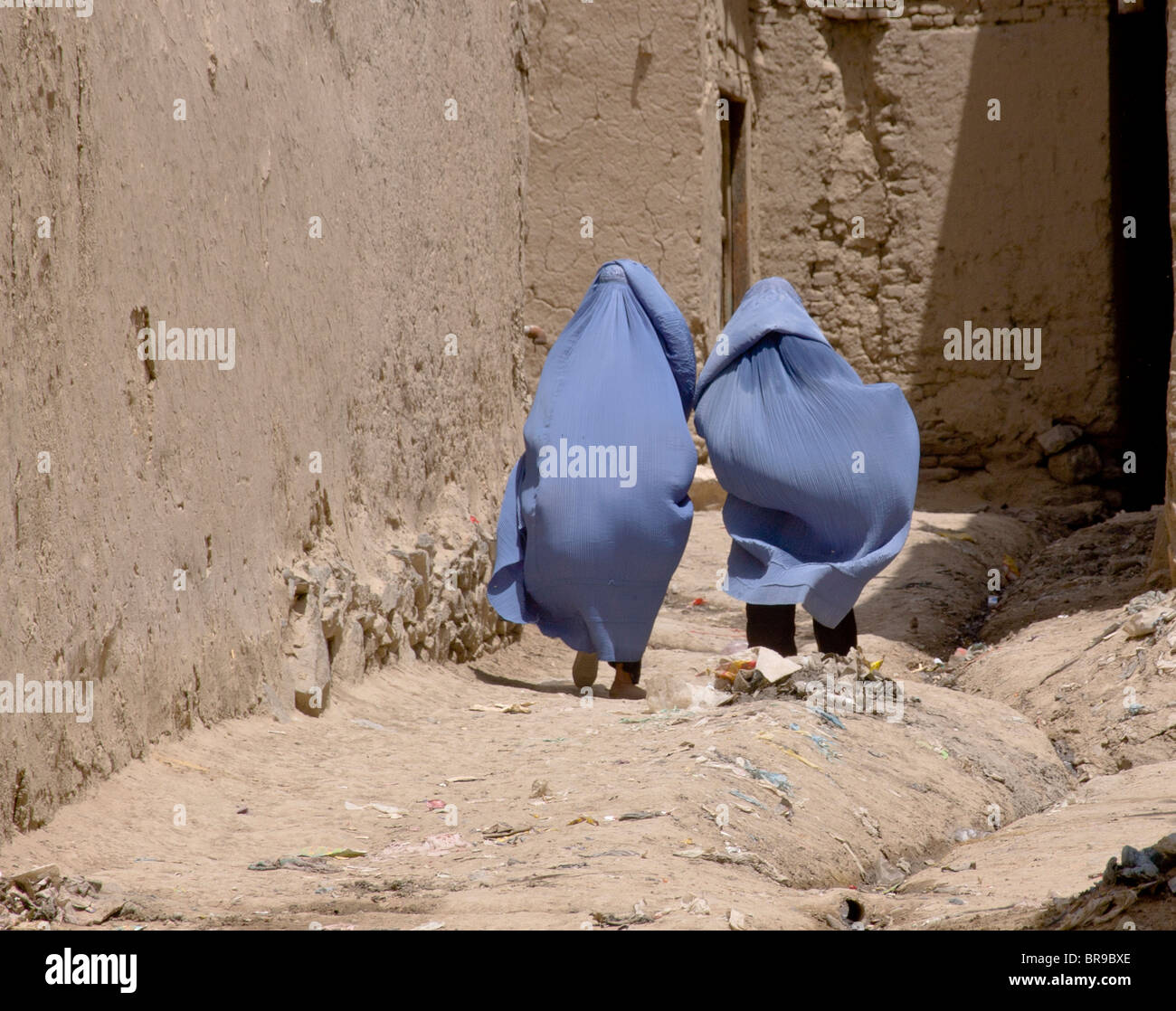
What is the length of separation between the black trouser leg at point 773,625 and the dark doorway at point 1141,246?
4.87 meters

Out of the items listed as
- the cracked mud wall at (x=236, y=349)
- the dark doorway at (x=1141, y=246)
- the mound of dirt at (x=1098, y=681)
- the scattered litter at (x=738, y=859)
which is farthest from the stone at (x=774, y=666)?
the dark doorway at (x=1141, y=246)

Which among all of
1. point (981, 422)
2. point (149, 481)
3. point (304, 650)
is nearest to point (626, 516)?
point (304, 650)

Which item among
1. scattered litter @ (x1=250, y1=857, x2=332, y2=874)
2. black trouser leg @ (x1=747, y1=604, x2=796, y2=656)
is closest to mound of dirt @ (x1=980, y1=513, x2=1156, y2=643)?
black trouser leg @ (x1=747, y1=604, x2=796, y2=656)

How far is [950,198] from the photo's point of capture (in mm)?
9820

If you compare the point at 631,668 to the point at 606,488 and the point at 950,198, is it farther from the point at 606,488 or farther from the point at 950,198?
the point at 950,198

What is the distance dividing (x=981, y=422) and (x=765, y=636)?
4.82 metres

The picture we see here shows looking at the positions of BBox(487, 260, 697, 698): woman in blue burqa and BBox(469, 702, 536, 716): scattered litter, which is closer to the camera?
BBox(469, 702, 536, 716): scattered litter

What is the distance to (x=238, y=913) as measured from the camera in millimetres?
2836

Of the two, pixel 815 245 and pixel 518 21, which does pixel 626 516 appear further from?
pixel 815 245

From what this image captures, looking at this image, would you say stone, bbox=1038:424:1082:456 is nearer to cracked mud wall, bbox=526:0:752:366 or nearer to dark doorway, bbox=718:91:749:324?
dark doorway, bbox=718:91:749:324

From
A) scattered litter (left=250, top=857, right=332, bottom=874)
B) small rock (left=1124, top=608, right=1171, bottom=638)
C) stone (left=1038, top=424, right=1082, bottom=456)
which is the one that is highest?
stone (left=1038, top=424, right=1082, bottom=456)

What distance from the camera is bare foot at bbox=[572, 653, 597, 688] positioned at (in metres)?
5.95

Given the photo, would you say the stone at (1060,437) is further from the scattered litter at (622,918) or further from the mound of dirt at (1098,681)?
the scattered litter at (622,918)

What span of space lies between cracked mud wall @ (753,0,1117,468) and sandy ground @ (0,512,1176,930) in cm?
394
